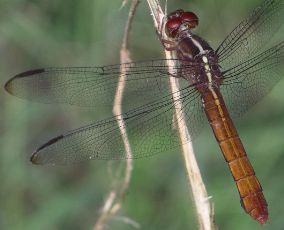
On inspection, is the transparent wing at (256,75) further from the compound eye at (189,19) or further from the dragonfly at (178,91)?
the compound eye at (189,19)

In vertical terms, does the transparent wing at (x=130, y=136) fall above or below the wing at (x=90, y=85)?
below

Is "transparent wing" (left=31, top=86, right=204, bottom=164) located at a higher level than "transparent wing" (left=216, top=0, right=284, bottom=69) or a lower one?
lower

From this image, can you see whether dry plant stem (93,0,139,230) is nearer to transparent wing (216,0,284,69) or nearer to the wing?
the wing

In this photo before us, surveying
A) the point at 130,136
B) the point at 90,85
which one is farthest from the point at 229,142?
Result: the point at 90,85

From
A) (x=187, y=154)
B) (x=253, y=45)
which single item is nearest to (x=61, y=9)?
(x=253, y=45)

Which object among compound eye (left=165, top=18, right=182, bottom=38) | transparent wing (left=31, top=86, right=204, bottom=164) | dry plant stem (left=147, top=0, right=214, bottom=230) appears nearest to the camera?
dry plant stem (left=147, top=0, right=214, bottom=230)

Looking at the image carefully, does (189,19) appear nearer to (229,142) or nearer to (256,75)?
(256,75)

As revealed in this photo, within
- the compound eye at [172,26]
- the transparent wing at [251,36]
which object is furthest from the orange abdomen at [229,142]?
the compound eye at [172,26]

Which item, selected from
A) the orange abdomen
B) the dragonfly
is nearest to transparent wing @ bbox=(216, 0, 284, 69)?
the dragonfly
